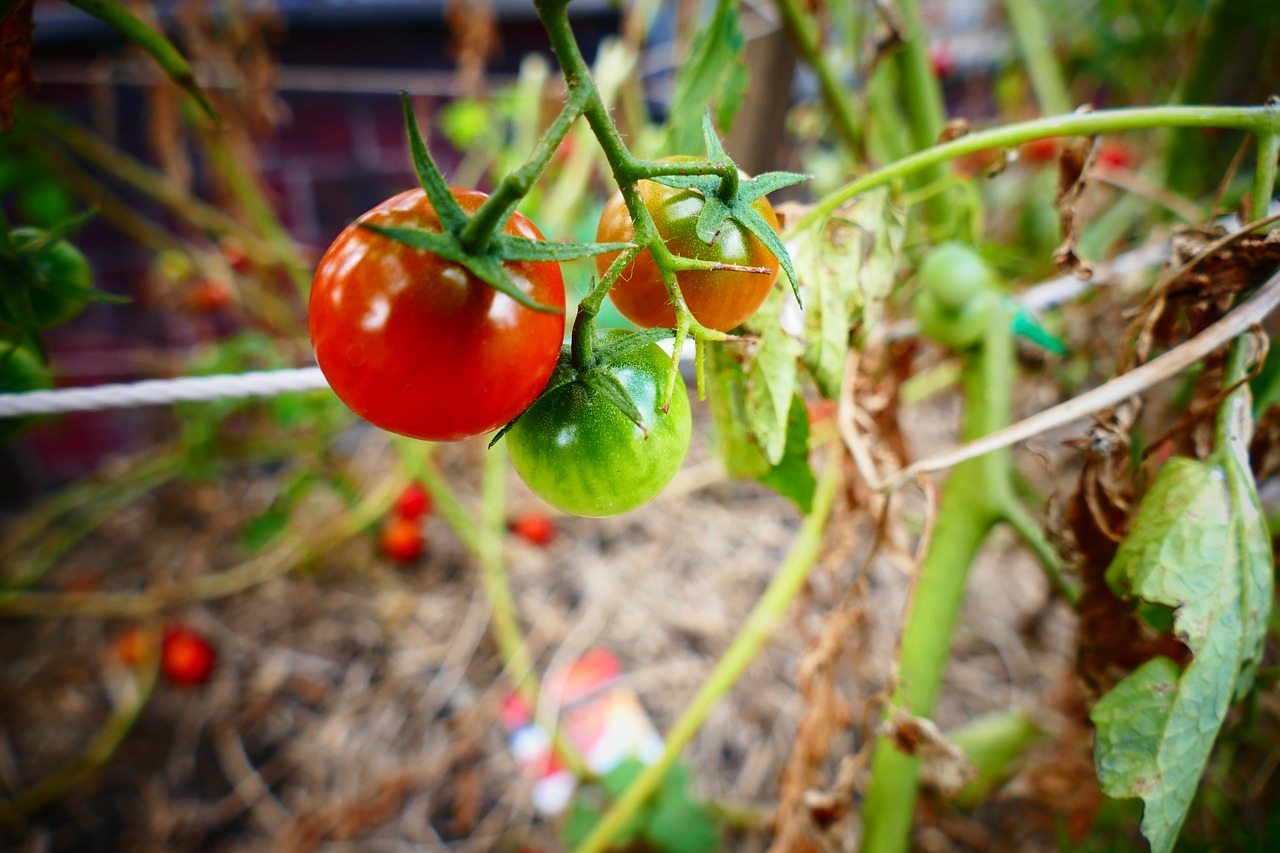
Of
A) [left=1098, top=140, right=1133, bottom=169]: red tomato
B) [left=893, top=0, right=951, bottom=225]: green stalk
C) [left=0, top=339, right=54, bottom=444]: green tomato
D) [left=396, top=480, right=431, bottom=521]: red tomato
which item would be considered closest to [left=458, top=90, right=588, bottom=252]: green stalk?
[left=0, top=339, right=54, bottom=444]: green tomato

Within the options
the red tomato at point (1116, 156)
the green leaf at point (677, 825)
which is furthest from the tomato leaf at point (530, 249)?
the red tomato at point (1116, 156)

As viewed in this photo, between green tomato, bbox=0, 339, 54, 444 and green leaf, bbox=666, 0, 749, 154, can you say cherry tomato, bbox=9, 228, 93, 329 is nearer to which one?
green tomato, bbox=0, 339, 54, 444

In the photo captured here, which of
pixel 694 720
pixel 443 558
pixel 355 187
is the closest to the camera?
pixel 694 720

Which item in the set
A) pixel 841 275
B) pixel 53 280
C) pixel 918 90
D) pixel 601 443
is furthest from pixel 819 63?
pixel 53 280

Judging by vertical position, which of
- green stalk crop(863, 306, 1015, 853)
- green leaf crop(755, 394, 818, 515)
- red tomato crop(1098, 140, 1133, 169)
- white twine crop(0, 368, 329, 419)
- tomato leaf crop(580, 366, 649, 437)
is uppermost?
tomato leaf crop(580, 366, 649, 437)

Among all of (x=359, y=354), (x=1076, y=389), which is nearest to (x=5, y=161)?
(x=359, y=354)

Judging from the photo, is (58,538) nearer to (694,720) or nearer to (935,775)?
(694,720)
